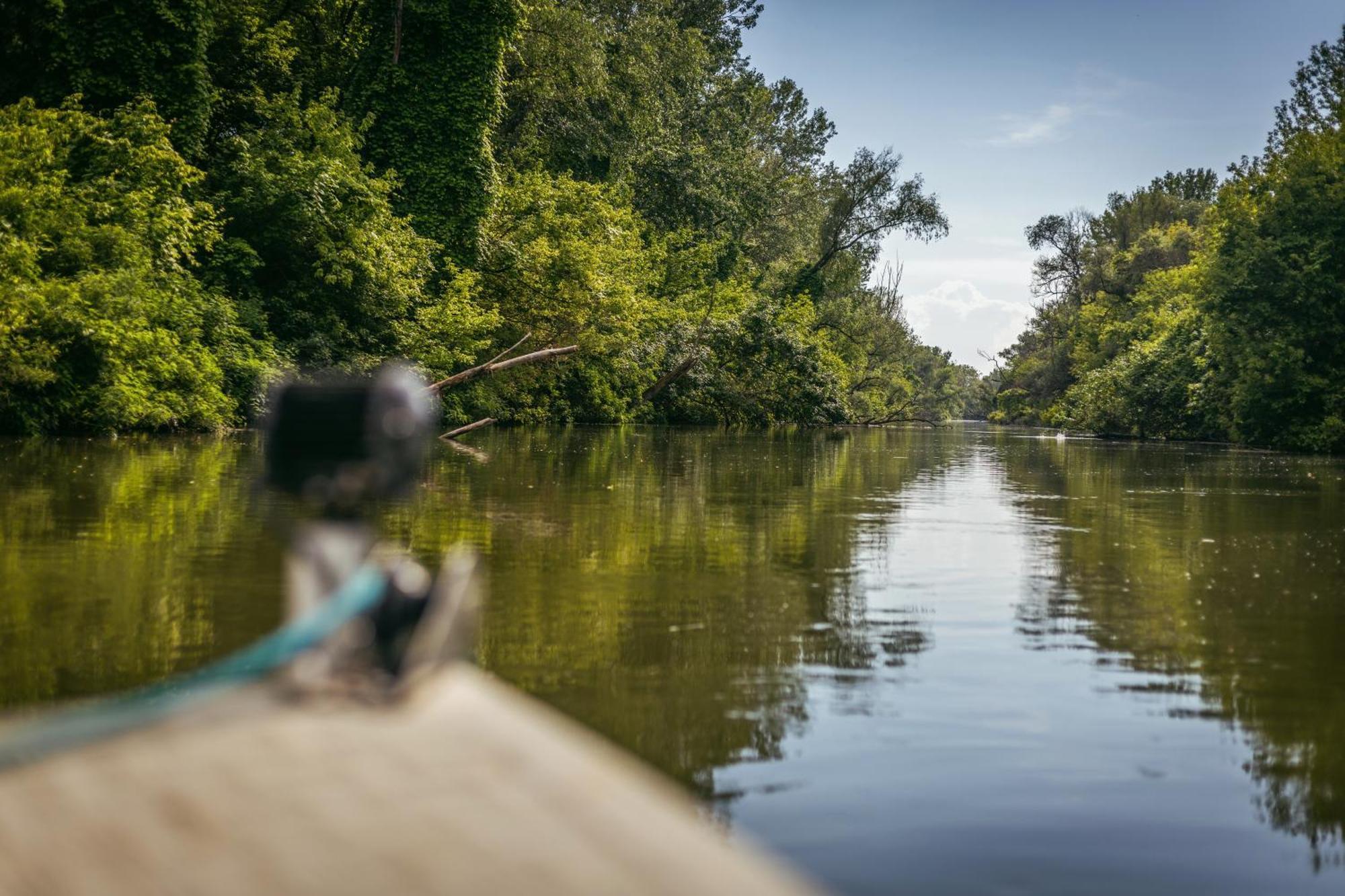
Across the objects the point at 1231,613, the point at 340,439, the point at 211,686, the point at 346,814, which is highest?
the point at 340,439

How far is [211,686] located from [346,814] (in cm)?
20

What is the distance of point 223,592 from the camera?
7.65m

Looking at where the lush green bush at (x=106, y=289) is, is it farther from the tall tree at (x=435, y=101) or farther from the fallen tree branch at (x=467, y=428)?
the tall tree at (x=435, y=101)

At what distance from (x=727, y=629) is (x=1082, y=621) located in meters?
2.19

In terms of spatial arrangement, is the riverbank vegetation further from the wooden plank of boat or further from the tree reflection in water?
the wooden plank of boat

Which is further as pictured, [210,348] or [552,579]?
[210,348]

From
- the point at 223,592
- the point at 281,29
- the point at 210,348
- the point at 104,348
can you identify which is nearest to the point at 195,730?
the point at 223,592

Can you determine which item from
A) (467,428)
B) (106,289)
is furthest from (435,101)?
(467,428)

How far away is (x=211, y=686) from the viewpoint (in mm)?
1287

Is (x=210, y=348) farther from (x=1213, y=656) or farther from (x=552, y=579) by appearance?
(x=1213, y=656)

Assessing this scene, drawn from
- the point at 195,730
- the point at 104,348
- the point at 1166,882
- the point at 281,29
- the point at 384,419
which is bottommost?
the point at 1166,882

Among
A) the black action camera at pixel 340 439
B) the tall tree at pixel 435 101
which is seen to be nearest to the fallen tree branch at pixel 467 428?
the tall tree at pixel 435 101

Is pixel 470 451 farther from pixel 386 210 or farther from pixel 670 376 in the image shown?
pixel 670 376

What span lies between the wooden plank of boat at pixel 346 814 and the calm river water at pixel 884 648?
0.58 meters
